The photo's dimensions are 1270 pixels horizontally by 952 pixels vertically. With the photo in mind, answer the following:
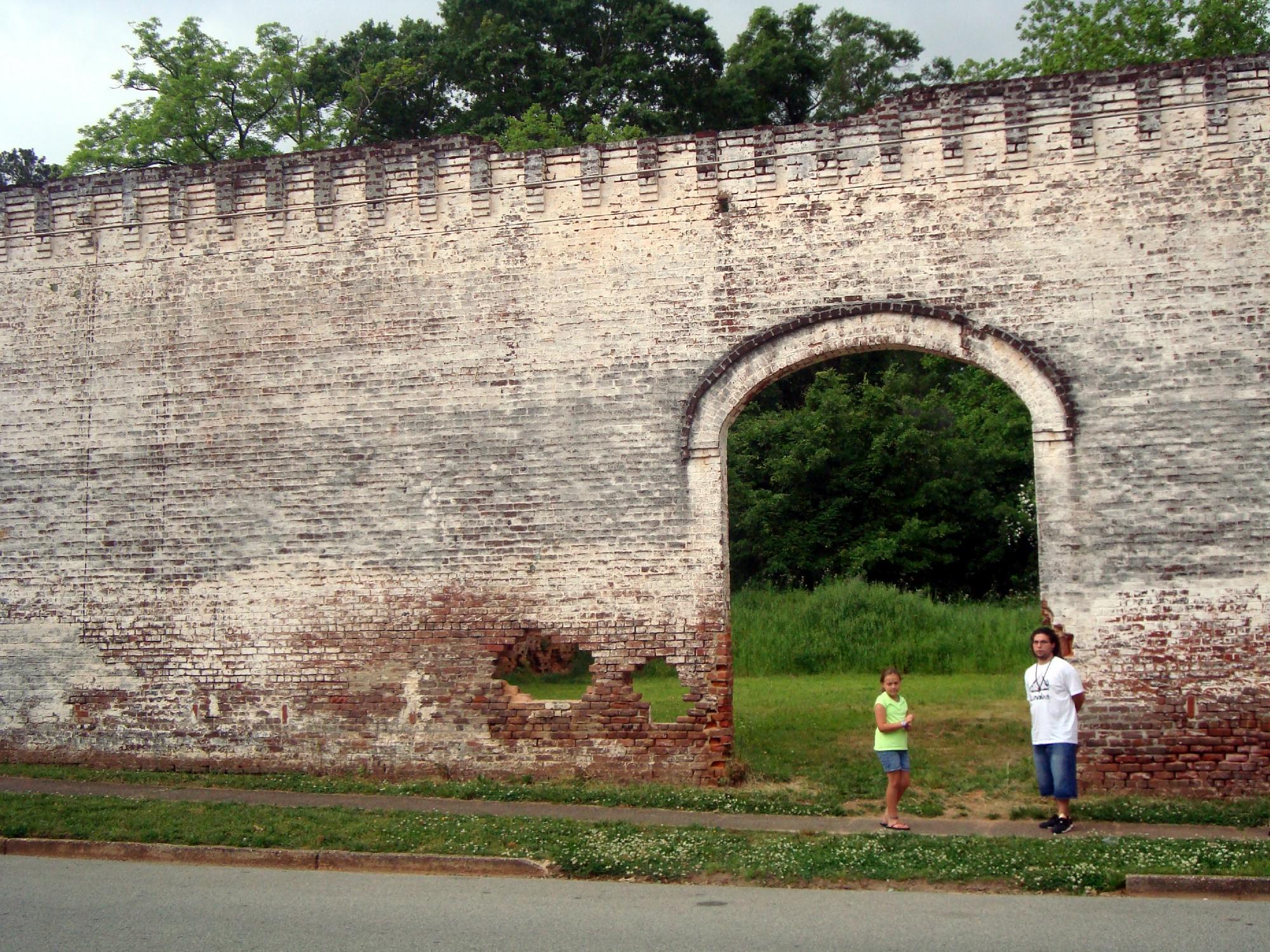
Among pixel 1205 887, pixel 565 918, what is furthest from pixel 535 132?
pixel 1205 887

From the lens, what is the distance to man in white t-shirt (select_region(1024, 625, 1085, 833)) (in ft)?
27.8

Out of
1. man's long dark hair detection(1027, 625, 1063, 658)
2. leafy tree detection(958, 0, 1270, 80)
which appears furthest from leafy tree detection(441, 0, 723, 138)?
man's long dark hair detection(1027, 625, 1063, 658)

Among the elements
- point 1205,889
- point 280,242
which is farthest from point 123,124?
point 1205,889

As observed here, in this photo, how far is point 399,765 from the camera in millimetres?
11055

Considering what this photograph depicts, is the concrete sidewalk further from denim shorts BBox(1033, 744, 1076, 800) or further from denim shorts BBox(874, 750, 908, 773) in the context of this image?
denim shorts BBox(874, 750, 908, 773)

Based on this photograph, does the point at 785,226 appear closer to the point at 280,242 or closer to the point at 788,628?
the point at 280,242

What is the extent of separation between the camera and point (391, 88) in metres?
29.4

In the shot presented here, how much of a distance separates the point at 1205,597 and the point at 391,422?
713 cm

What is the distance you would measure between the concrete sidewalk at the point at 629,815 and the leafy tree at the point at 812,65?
24192 mm

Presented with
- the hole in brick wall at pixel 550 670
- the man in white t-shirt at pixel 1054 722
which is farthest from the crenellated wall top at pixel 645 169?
the hole in brick wall at pixel 550 670

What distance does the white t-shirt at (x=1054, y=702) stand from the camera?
8484 mm

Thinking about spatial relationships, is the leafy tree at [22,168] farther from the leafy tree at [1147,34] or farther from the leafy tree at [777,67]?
the leafy tree at [1147,34]

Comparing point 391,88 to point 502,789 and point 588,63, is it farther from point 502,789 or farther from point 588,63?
point 502,789

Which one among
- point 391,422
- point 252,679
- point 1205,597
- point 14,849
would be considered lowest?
point 14,849
